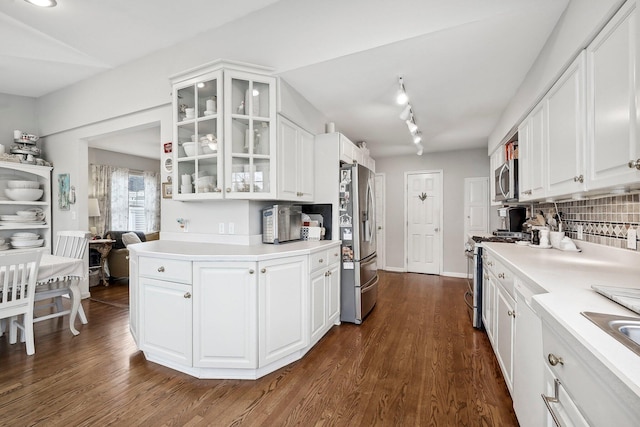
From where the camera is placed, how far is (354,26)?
2170 mm

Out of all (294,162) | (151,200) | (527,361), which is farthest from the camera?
(151,200)

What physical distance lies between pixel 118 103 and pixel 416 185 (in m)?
4.99

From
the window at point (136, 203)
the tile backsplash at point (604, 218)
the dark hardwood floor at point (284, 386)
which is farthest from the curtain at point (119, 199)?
the tile backsplash at point (604, 218)

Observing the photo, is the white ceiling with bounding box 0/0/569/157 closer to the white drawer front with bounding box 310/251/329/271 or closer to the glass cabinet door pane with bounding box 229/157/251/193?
the glass cabinet door pane with bounding box 229/157/251/193

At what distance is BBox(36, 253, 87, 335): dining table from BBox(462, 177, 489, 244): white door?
5.56m

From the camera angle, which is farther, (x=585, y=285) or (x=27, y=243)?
(x=27, y=243)

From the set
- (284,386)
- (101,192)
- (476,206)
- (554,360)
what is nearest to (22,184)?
(101,192)

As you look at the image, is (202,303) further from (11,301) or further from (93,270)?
(93,270)

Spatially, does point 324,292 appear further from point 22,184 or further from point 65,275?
point 22,184

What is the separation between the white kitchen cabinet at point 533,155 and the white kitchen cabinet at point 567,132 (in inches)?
4.1

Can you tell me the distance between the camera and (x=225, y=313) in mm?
2006

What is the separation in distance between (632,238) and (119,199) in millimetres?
7585

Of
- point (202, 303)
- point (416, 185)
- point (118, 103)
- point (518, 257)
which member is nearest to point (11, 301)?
point (202, 303)

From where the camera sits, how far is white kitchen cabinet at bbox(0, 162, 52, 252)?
3623 millimetres
